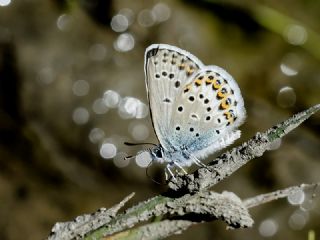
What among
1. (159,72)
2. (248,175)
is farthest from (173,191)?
(248,175)

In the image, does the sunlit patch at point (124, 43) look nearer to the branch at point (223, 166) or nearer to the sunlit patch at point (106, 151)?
the sunlit patch at point (106, 151)

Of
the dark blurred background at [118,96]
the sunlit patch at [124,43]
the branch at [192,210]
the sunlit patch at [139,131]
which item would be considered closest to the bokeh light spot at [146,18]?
the dark blurred background at [118,96]

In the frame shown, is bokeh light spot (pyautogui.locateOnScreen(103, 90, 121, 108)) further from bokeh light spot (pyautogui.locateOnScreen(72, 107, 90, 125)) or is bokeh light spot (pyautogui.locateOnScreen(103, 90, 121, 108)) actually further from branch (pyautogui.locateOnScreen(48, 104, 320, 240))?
branch (pyautogui.locateOnScreen(48, 104, 320, 240))

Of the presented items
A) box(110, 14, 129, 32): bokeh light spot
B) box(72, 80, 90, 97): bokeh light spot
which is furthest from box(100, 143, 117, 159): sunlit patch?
box(110, 14, 129, 32): bokeh light spot

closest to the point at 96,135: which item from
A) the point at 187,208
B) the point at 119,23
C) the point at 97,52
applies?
the point at 97,52

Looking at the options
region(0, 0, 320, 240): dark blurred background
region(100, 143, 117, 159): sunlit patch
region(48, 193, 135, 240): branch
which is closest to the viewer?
region(48, 193, 135, 240): branch

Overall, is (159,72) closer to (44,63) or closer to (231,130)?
A: (231,130)

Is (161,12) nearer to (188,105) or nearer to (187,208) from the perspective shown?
(188,105)
